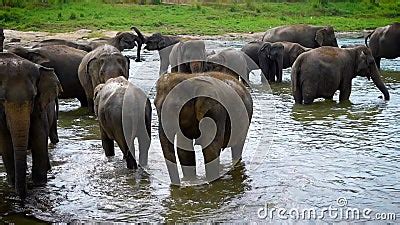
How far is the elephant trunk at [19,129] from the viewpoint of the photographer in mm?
5941

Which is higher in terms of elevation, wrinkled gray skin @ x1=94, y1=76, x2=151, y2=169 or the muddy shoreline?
wrinkled gray skin @ x1=94, y1=76, x2=151, y2=169

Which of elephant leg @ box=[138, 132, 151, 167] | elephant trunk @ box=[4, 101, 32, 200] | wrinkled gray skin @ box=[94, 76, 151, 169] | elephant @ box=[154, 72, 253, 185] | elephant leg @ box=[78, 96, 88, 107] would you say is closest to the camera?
elephant trunk @ box=[4, 101, 32, 200]

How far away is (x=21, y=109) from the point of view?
600 cm

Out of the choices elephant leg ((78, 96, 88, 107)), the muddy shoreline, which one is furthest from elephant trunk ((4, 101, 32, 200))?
the muddy shoreline

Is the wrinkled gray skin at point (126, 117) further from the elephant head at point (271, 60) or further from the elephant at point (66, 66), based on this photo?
the elephant head at point (271, 60)

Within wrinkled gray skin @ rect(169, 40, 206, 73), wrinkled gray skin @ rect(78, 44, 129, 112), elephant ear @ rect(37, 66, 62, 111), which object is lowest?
wrinkled gray skin @ rect(169, 40, 206, 73)

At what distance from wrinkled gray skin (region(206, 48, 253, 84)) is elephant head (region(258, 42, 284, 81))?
3.58 feet

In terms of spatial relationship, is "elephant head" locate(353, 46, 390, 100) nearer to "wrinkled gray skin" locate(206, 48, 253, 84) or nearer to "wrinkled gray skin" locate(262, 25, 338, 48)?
"wrinkled gray skin" locate(206, 48, 253, 84)

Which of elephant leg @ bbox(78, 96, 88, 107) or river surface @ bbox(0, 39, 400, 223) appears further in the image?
elephant leg @ bbox(78, 96, 88, 107)

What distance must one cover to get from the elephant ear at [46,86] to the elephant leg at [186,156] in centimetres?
126

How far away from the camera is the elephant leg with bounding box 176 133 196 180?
630cm

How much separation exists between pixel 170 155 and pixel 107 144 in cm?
160

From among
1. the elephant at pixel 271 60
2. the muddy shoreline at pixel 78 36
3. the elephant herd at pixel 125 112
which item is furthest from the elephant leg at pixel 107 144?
the muddy shoreline at pixel 78 36

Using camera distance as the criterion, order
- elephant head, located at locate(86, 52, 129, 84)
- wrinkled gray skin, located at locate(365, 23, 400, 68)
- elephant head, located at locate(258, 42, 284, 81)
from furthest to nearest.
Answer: wrinkled gray skin, located at locate(365, 23, 400, 68) → elephant head, located at locate(258, 42, 284, 81) → elephant head, located at locate(86, 52, 129, 84)
